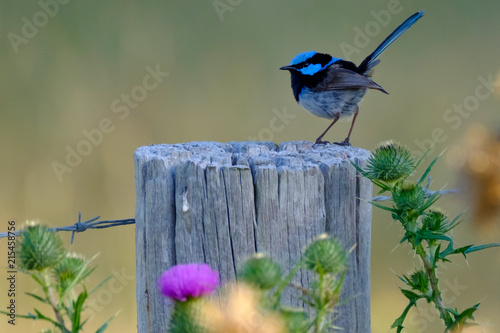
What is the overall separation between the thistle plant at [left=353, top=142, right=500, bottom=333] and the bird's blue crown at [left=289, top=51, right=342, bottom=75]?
8.99 ft

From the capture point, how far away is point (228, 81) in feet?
20.3

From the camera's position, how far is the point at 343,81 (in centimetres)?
509

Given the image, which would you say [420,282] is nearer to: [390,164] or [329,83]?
[390,164]

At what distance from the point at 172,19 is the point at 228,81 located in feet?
2.63

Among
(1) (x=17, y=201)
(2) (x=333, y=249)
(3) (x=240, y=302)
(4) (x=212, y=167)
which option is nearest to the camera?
(3) (x=240, y=302)

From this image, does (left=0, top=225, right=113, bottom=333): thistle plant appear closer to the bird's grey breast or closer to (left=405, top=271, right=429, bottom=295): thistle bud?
(left=405, top=271, right=429, bottom=295): thistle bud

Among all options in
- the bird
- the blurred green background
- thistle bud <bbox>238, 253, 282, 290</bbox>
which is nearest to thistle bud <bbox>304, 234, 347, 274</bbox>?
thistle bud <bbox>238, 253, 282, 290</bbox>

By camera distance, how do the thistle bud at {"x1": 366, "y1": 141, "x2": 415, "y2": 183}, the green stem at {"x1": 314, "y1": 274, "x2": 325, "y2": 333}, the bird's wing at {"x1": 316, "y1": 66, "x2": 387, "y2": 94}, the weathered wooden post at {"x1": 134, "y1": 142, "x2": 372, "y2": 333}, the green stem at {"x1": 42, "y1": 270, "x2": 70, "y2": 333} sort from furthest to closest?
the bird's wing at {"x1": 316, "y1": 66, "x2": 387, "y2": 94} → the thistle bud at {"x1": 366, "y1": 141, "x2": 415, "y2": 183} → the weathered wooden post at {"x1": 134, "y1": 142, "x2": 372, "y2": 333} → the green stem at {"x1": 42, "y1": 270, "x2": 70, "y2": 333} → the green stem at {"x1": 314, "y1": 274, "x2": 325, "y2": 333}

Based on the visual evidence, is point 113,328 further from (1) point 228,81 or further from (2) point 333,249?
(2) point 333,249

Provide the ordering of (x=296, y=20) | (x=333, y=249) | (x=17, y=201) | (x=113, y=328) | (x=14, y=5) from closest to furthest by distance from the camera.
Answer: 1. (x=333, y=249)
2. (x=113, y=328)
3. (x=17, y=201)
4. (x=14, y=5)
5. (x=296, y=20)

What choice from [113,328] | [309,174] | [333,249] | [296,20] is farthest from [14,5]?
[333,249]

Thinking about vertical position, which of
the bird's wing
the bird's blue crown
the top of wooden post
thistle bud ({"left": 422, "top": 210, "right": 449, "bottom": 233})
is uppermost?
the bird's blue crown

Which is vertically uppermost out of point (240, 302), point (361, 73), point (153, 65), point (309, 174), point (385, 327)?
point (153, 65)

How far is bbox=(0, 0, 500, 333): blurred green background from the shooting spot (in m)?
5.49
